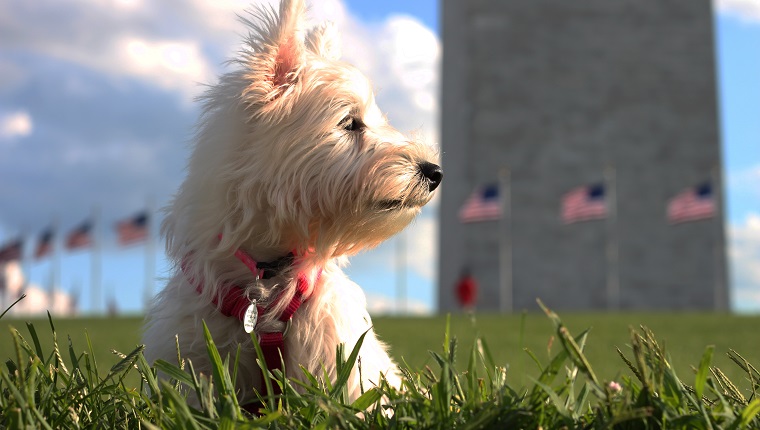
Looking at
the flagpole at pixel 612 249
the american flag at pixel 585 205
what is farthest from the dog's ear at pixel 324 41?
the flagpole at pixel 612 249

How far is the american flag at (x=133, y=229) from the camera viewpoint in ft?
118

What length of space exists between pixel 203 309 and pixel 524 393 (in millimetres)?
1427

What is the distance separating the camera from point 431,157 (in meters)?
3.54

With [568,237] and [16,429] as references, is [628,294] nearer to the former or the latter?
[568,237]

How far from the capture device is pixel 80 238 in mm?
38469

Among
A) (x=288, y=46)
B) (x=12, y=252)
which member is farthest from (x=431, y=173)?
(x=12, y=252)

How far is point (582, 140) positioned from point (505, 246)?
902 centimetres

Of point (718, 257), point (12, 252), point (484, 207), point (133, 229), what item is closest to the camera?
point (484, 207)

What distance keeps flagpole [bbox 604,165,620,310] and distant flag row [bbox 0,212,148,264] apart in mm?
24952

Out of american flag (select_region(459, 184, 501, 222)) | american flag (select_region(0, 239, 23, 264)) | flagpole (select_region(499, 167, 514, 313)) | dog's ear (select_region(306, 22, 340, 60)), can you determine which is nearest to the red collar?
dog's ear (select_region(306, 22, 340, 60))

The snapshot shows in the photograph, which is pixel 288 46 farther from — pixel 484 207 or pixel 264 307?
pixel 484 207

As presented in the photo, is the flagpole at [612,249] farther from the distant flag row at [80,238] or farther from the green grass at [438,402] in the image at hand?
the green grass at [438,402]

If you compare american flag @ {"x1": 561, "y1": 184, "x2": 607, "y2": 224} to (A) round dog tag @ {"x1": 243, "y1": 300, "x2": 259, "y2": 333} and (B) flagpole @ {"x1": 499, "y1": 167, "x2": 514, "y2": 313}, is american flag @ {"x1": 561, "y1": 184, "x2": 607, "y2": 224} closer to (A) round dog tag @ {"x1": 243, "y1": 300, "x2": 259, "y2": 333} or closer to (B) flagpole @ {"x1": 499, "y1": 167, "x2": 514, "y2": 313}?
(B) flagpole @ {"x1": 499, "y1": 167, "x2": 514, "y2": 313}

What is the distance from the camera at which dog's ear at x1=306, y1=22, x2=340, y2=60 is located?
3914 mm
